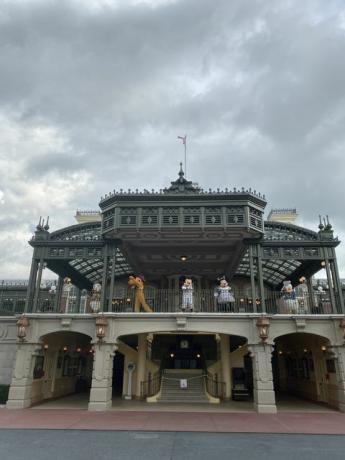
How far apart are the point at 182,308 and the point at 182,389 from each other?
558 cm

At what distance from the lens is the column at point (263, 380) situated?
13.0 meters

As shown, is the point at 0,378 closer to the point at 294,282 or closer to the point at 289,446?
the point at 289,446

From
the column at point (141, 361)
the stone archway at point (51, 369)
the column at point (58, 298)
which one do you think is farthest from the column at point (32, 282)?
the column at point (141, 361)

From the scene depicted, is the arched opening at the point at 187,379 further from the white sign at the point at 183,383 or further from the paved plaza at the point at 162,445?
the paved plaza at the point at 162,445

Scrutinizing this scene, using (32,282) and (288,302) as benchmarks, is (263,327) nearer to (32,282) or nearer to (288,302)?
(288,302)

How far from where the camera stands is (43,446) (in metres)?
8.10

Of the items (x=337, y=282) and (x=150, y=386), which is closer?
(x=337, y=282)

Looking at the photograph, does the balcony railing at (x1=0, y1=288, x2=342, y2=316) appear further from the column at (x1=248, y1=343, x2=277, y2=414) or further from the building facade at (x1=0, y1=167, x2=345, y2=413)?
the column at (x1=248, y1=343, x2=277, y2=414)

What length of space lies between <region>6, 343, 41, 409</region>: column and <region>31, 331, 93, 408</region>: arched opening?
2.40 feet

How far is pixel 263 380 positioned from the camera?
1323cm

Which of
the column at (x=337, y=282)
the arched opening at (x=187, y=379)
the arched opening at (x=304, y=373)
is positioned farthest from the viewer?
the arched opening at (x=187, y=379)

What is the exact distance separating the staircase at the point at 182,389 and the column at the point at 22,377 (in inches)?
251

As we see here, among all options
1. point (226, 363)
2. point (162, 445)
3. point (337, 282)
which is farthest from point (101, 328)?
point (337, 282)

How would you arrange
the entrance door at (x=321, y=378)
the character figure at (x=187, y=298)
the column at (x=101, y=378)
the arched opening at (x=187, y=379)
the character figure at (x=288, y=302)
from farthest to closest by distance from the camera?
the arched opening at (x=187, y=379) → the entrance door at (x=321, y=378) → the character figure at (x=288, y=302) → the character figure at (x=187, y=298) → the column at (x=101, y=378)
